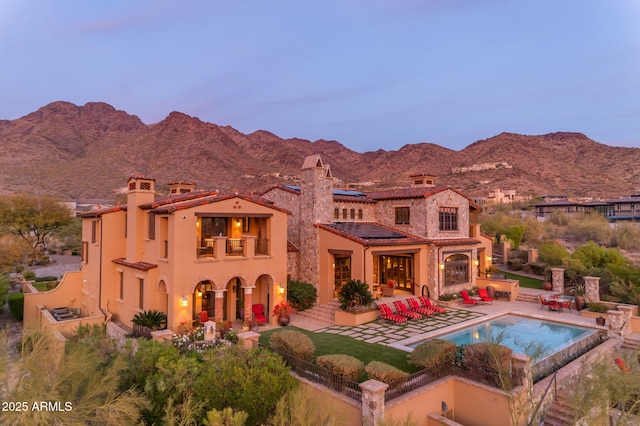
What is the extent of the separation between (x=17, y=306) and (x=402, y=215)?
2623 centimetres

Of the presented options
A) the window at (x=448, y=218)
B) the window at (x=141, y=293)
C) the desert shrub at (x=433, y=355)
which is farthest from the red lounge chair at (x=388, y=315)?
the window at (x=141, y=293)

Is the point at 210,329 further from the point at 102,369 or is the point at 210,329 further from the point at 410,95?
the point at 410,95

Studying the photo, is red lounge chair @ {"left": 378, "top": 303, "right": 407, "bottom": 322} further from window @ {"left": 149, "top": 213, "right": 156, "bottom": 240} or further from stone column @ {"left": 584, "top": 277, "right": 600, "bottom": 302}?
window @ {"left": 149, "top": 213, "right": 156, "bottom": 240}

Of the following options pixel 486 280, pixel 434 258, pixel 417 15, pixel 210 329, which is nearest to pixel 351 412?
pixel 210 329

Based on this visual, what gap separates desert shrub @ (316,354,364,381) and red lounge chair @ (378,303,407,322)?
8.67 metres

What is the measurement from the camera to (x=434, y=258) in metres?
24.6

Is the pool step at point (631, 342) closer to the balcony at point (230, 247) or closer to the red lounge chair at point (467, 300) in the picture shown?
the red lounge chair at point (467, 300)

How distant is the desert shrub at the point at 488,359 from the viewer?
11.4 m

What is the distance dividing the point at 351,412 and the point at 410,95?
14147 centimetres

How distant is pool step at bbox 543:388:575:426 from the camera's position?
37.8 ft

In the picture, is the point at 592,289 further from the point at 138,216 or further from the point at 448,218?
the point at 138,216

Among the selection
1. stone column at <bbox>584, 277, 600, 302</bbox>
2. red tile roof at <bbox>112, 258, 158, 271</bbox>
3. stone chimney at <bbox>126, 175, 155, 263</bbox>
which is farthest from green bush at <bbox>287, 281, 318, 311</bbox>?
stone column at <bbox>584, 277, 600, 302</bbox>

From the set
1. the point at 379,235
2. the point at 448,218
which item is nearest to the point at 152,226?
the point at 379,235

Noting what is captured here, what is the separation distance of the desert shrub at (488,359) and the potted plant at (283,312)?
9897 mm
